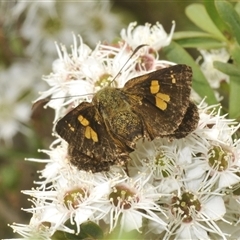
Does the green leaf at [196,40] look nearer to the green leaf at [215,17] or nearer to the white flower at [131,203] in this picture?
the green leaf at [215,17]

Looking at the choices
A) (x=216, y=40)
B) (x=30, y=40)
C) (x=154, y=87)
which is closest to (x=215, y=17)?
(x=216, y=40)

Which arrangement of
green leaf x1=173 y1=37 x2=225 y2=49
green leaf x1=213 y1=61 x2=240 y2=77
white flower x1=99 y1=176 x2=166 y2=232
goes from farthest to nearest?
green leaf x1=173 y1=37 x2=225 y2=49, green leaf x1=213 y1=61 x2=240 y2=77, white flower x1=99 y1=176 x2=166 y2=232

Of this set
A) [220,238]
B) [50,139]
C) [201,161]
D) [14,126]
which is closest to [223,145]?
[201,161]

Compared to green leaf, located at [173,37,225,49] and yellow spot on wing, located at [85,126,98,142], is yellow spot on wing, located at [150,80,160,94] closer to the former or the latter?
yellow spot on wing, located at [85,126,98,142]

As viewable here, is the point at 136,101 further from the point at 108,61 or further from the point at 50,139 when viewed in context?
the point at 50,139

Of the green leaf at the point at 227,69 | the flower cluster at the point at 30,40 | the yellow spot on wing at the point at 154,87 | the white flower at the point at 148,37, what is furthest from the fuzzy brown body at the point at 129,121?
the flower cluster at the point at 30,40

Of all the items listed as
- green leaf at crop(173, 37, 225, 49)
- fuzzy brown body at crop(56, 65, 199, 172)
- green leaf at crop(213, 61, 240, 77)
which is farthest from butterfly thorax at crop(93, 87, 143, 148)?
green leaf at crop(173, 37, 225, 49)

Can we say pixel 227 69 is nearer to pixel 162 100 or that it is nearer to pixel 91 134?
pixel 162 100
